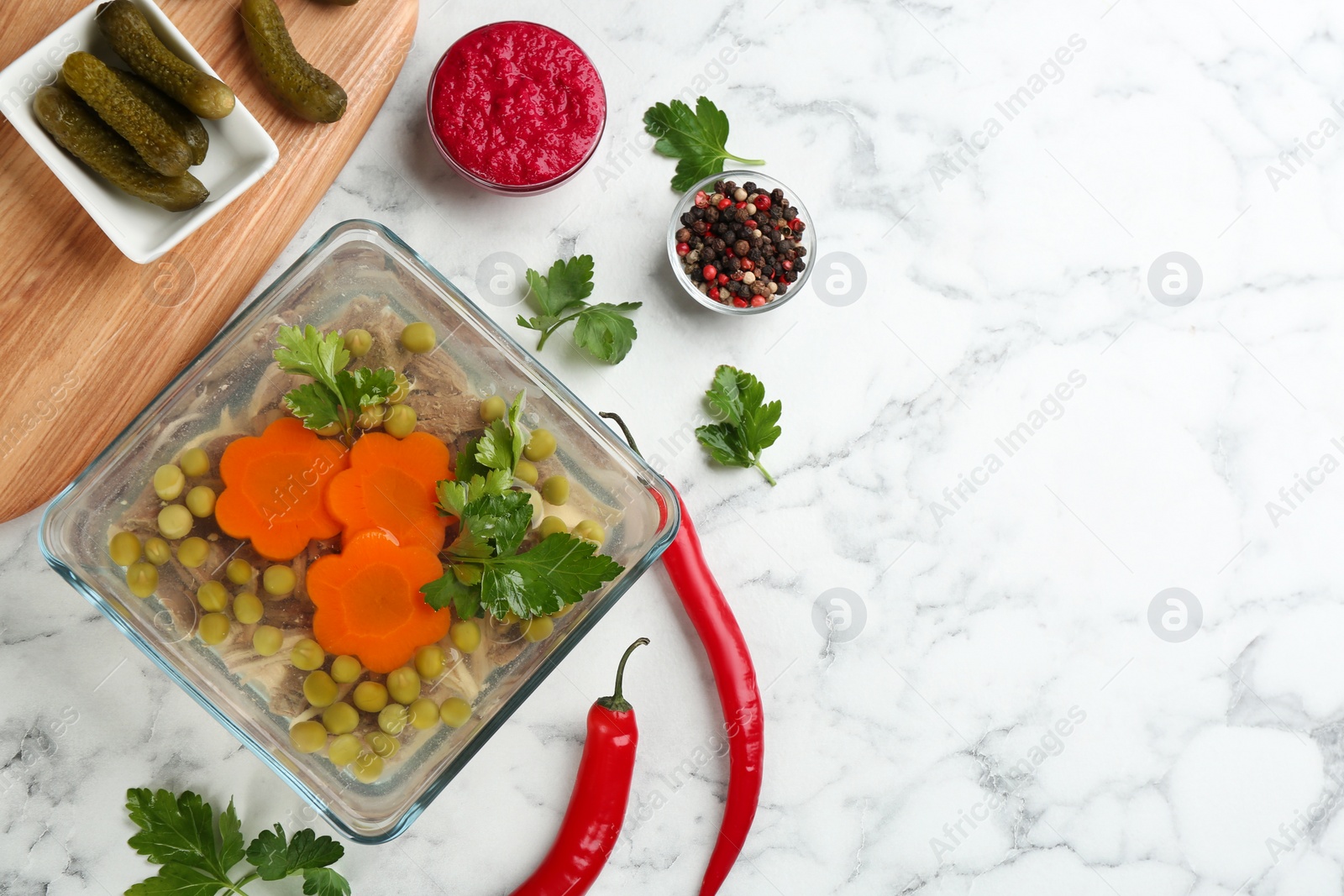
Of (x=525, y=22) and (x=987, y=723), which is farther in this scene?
(x=987, y=723)

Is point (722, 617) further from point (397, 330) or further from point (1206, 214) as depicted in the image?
point (1206, 214)

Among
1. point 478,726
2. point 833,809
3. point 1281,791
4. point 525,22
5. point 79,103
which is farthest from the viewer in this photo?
point 1281,791

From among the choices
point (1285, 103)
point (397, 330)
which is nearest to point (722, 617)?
point (397, 330)

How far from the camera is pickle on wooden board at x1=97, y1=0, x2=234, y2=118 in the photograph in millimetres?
1769

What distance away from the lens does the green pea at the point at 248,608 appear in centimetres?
182

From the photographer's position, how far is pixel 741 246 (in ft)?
7.42

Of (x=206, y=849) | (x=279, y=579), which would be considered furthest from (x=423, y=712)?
(x=206, y=849)

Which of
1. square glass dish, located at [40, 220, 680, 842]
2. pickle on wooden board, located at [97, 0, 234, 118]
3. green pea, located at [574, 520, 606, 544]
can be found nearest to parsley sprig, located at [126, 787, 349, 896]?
square glass dish, located at [40, 220, 680, 842]

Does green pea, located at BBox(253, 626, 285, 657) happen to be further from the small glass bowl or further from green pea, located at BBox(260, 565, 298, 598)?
the small glass bowl

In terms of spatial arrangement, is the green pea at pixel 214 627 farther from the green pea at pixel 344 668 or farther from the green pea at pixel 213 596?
the green pea at pixel 344 668

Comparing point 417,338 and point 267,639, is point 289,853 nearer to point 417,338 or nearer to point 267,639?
point 267,639

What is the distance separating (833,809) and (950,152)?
6.11ft

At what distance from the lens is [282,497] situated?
1.81 meters

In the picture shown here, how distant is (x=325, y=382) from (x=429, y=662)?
62 centimetres
